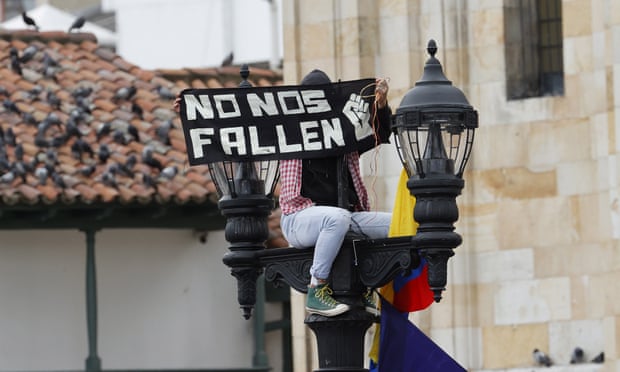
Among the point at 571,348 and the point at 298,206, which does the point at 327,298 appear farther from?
the point at 571,348

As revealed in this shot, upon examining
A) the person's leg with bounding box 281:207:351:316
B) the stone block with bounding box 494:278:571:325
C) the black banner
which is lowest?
the stone block with bounding box 494:278:571:325

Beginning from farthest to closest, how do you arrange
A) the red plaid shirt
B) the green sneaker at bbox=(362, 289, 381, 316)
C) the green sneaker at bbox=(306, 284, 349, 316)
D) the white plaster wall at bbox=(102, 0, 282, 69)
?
the white plaster wall at bbox=(102, 0, 282, 69)
the red plaid shirt
the green sneaker at bbox=(362, 289, 381, 316)
the green sneaker at bbox=(306, 284, 349, 316)

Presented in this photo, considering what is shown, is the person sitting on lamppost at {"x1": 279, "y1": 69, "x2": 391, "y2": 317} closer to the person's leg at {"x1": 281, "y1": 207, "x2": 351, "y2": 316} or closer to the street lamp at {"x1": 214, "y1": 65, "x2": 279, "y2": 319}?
the person's leg at {"x1": 281, "y1": 207, "x2": 351, "y2": 316}

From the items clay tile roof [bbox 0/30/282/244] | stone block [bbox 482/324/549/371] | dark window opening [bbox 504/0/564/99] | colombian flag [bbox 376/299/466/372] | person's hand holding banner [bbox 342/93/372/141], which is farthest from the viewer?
clay tile roof [bbox 0/30/282/244]

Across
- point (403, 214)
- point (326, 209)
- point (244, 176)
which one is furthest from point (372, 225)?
point (244, 176)

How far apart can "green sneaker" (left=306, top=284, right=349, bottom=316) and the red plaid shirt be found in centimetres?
49

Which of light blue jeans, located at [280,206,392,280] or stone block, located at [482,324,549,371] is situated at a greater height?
light blue jeans, located at [280,206,392,280]

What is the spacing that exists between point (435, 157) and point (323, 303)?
930 mm

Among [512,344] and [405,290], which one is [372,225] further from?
[512,344]

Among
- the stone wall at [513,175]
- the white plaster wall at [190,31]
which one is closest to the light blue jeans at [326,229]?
the stone wall at [513,175]

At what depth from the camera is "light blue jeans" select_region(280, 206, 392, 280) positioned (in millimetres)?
12375

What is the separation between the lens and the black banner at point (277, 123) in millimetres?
12758

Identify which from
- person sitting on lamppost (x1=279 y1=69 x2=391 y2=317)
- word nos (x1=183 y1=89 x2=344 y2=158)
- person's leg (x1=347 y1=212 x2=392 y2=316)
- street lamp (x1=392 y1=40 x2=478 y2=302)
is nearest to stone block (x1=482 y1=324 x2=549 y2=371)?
person sitting on lamppost (x1=279 y1=69 x2=391 y2=317)

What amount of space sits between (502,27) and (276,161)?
5.85 metres
